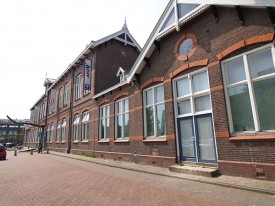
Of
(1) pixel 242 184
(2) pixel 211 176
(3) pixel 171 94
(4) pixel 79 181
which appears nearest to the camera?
(1) pixel 242 184

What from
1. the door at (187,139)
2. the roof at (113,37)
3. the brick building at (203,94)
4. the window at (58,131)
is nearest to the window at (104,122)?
the brick building at (203,94)

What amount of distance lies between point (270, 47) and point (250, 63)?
779 mm

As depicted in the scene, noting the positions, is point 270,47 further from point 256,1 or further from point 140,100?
point 140,100

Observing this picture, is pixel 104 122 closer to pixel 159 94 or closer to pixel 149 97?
pixel 149 97

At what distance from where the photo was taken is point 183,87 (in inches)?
380

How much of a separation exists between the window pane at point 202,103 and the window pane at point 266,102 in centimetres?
198

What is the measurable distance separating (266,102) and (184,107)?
358 centimetres

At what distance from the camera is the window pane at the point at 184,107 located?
9.33m

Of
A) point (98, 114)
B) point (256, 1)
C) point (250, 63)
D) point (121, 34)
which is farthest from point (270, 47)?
point (121, 34)

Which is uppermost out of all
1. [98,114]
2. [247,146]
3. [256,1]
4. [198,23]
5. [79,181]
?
[198,23]

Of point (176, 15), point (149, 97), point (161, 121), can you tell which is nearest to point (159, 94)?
point (149, 97)

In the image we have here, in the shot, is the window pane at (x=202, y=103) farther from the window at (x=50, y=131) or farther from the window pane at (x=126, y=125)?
the window at (x=50, y=131)

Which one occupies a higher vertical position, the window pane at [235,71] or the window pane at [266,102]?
the window pane at [235,71]

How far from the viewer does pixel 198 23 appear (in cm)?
919
